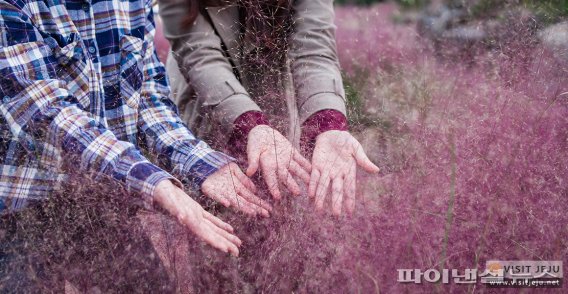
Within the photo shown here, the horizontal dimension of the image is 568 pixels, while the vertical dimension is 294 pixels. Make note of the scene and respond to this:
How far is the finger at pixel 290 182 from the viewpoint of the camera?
1450 mm

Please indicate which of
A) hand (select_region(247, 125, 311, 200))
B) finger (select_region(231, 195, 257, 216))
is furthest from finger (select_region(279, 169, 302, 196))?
finger (select_region(231, 195, 257, 216))

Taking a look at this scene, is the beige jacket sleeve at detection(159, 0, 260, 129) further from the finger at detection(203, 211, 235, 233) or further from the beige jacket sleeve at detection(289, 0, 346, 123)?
the finger at detection(203, 211, 235, 233)

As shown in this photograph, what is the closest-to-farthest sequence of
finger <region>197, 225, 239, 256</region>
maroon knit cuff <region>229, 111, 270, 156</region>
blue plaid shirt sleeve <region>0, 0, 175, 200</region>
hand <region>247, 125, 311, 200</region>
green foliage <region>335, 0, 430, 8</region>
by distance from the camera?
finger <region>197, 225, 239, 256</region>
blue plaid shirt sleeve <region>0, 0, 175, 200</region>
hand <region>247, 125, 311, 200</region>
maroon knit cuff <region>229, 111, 270, 156</region>
green foliage <region>335, 0, 430, 8</region>

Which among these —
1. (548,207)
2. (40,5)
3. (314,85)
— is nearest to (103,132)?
(40,5)

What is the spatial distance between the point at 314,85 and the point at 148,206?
0.69 metres

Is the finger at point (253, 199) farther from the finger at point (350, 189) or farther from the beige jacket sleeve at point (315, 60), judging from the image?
the beige jacket sleeve at point (315, 60)

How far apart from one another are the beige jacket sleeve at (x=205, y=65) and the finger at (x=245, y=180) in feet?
0.81

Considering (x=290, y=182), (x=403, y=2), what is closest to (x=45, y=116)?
(x=290, y=182)

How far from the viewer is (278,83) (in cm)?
174

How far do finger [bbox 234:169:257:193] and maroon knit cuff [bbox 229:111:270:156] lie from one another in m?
0.17

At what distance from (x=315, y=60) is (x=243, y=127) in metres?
0.36

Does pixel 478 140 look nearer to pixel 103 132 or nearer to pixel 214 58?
pixel 214 58

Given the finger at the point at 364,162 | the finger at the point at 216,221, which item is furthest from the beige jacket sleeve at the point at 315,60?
the finger at the point at 216,221

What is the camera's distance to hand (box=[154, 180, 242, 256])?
1262 mm
